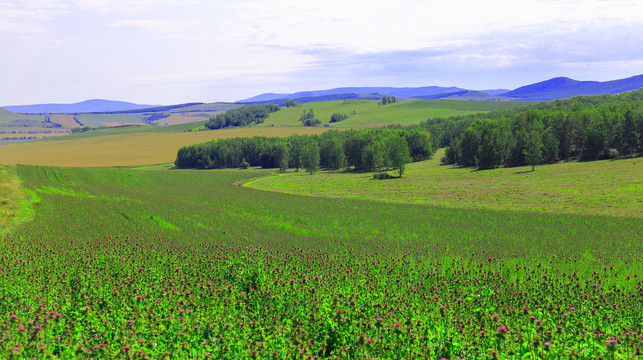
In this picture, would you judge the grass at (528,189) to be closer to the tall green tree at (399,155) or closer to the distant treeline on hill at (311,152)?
the tall green tree at (399,155)

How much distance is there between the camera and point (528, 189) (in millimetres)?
57312

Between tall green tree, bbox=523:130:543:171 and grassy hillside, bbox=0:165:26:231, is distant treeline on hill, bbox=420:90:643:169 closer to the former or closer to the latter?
tall green tree, bbox=523:130:543:171

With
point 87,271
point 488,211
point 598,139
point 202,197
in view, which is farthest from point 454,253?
point 598,139

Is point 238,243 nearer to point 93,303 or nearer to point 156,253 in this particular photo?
point 156,253

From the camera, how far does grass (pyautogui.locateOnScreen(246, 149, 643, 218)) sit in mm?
43531

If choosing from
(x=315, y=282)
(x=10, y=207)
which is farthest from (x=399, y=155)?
(x=315, y=282)

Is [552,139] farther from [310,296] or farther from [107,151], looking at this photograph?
[107,151]

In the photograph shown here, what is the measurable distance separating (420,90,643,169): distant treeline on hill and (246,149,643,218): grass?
686 cm

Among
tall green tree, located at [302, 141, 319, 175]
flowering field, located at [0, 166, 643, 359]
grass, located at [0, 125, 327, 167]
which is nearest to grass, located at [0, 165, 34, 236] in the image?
flowering field, located at [0, 166, 643, 359]

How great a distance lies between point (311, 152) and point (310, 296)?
106477 mm

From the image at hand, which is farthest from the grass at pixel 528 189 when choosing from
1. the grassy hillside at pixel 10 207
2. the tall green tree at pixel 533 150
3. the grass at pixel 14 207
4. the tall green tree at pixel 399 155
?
the grassy hillside at pixel 10 207

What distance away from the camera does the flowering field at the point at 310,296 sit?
7.83 metres

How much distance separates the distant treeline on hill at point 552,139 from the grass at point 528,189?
270 inches

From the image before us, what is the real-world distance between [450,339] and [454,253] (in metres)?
14.4
